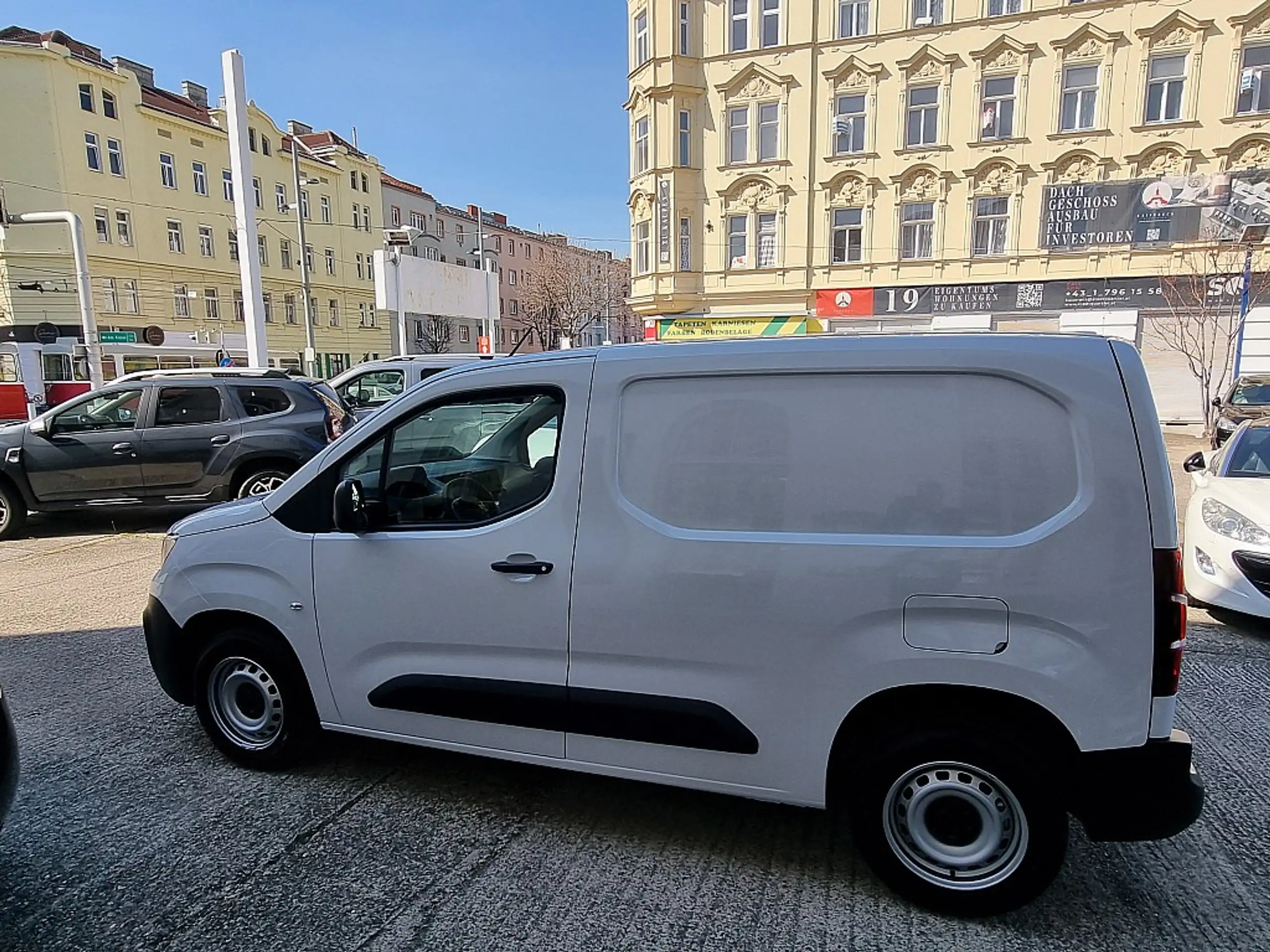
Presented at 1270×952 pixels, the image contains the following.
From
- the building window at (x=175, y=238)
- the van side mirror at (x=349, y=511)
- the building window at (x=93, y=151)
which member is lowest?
the van side mirror at (x=349, y=511)

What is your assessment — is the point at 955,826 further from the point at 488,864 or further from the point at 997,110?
the point at 997,110

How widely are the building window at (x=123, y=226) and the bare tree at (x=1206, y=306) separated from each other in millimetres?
44702

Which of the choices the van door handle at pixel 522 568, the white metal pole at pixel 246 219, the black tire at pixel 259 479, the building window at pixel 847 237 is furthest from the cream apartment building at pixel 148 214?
the van door handle at pixel 522 568

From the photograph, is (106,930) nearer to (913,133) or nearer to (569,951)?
(569,951)

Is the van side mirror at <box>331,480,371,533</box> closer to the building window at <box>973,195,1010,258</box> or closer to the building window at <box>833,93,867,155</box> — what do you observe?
the building window at <box>973,195,1010,258</box>

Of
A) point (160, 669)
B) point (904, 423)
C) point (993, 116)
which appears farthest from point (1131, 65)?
point (160, 669)

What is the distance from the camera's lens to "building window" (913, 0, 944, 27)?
24.4 metres

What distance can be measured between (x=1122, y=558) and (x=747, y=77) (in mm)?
28602

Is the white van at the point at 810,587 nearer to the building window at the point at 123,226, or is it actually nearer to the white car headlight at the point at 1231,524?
the white car headlight at the point at 1231,524

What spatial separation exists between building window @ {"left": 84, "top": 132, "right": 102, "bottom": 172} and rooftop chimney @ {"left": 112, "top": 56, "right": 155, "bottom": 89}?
161 inches

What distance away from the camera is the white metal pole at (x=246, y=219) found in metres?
15.9

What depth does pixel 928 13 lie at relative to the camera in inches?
968

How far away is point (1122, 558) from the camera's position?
2.19 meters

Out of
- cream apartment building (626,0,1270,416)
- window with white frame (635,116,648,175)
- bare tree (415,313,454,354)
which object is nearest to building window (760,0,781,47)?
cream apartment building (626,0,1270,416)
